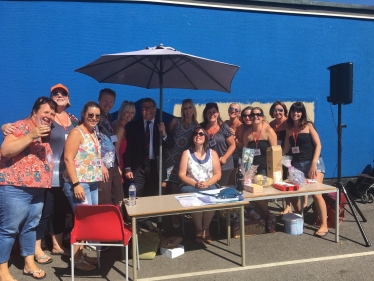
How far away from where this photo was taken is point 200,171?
13.7 feet

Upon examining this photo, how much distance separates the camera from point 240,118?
17.5 ft

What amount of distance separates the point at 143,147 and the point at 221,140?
1.05 meters

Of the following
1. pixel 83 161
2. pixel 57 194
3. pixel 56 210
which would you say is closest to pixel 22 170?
pixel 83 161

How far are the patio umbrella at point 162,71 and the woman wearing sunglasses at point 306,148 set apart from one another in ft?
3.27

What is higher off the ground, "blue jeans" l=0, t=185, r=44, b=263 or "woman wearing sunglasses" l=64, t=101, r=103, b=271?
"woman wearing sunglasses" l=64, t=101, r=103, b=271

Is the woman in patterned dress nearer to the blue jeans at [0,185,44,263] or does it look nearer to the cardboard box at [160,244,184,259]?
the cardboard box at [160,244,184,259]

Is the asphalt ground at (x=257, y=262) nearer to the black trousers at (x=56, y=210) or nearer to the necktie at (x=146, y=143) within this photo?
the black trousers at (x=56, y=210)

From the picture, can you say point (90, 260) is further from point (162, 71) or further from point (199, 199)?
point (162, 71)

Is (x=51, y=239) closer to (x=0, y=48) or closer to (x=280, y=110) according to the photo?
(x=0, y=48)

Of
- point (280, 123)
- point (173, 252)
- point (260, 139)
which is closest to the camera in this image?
point (173, 252)

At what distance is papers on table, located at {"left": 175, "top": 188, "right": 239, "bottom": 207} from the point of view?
11.4 feet

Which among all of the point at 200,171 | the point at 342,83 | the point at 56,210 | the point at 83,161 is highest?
the point at 342,83

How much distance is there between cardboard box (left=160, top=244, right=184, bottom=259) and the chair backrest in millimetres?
850

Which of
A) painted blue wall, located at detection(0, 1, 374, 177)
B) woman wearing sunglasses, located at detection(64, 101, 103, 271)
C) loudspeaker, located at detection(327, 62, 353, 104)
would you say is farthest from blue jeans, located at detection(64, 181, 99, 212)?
loudspeaker, located at detection(327, 62, 353, 104)
